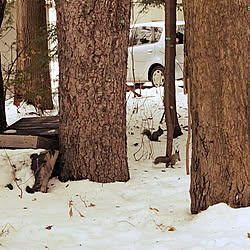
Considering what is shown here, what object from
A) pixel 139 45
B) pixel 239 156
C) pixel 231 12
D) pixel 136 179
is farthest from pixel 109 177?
pixel 139 45

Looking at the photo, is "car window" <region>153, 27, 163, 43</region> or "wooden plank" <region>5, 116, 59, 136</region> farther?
"car window" <region>153, 27, 163, 43</region>

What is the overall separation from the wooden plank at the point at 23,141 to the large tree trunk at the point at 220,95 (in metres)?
1.90

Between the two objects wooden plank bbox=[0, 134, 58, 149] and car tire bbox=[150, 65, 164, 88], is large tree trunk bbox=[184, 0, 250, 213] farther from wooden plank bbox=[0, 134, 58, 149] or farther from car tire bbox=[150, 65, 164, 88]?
car tire bbox=[150, 65, 164, 88]

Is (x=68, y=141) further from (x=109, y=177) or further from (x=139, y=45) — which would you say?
(x=139, y=45)

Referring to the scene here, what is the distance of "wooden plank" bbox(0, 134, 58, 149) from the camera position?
5.29 meters

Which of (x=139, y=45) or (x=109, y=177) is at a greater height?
(x=139, y=45)

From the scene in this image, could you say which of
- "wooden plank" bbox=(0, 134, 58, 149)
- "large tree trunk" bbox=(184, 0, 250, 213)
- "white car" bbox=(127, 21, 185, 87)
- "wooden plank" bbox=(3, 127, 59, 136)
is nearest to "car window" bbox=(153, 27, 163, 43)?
"white car" bbox=(127, 21, 185, 87)

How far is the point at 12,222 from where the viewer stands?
161 inches

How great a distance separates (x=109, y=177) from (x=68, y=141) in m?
0.55

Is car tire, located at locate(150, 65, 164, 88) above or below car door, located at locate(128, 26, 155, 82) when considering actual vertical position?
below

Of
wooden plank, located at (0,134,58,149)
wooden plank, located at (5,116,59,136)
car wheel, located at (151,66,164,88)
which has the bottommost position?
wooden plank, located at (0,134,58,149)

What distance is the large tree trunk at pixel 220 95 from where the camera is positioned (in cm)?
374

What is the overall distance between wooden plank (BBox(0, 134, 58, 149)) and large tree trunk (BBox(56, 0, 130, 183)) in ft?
0.63

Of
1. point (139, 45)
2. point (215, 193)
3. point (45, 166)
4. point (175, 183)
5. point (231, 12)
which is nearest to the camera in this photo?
point (231, 12)
